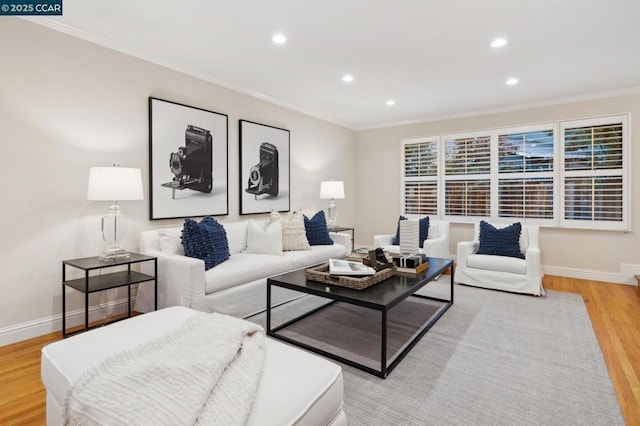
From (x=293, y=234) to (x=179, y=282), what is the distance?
5.17ft

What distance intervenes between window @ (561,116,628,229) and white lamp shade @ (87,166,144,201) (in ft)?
17.7

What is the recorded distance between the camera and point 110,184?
268 cm

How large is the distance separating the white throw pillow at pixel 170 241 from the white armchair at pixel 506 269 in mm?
3343

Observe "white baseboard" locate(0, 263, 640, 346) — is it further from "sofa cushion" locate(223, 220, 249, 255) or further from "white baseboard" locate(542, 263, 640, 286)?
"sofa cushion" locate(223, 220, 249, 255)

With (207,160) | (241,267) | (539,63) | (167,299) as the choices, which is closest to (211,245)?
(241,267)

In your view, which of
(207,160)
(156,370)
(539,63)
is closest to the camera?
(156,370)

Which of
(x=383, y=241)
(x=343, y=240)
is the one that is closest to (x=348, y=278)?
(x=343, y=240)

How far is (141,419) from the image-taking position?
99cm

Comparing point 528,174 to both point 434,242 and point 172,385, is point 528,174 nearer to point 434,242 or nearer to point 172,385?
point 434,242

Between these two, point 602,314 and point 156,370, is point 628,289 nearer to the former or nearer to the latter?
point 602,314

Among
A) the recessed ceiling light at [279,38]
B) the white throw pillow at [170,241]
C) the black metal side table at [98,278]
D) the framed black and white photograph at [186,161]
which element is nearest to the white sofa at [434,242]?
the framed black and white photograph at [186,161]

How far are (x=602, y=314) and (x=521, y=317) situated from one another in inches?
33.6

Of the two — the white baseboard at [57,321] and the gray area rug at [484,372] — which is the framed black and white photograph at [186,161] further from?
the gray area rug at [484,372]

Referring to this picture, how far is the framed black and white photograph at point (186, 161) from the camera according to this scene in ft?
11.4
